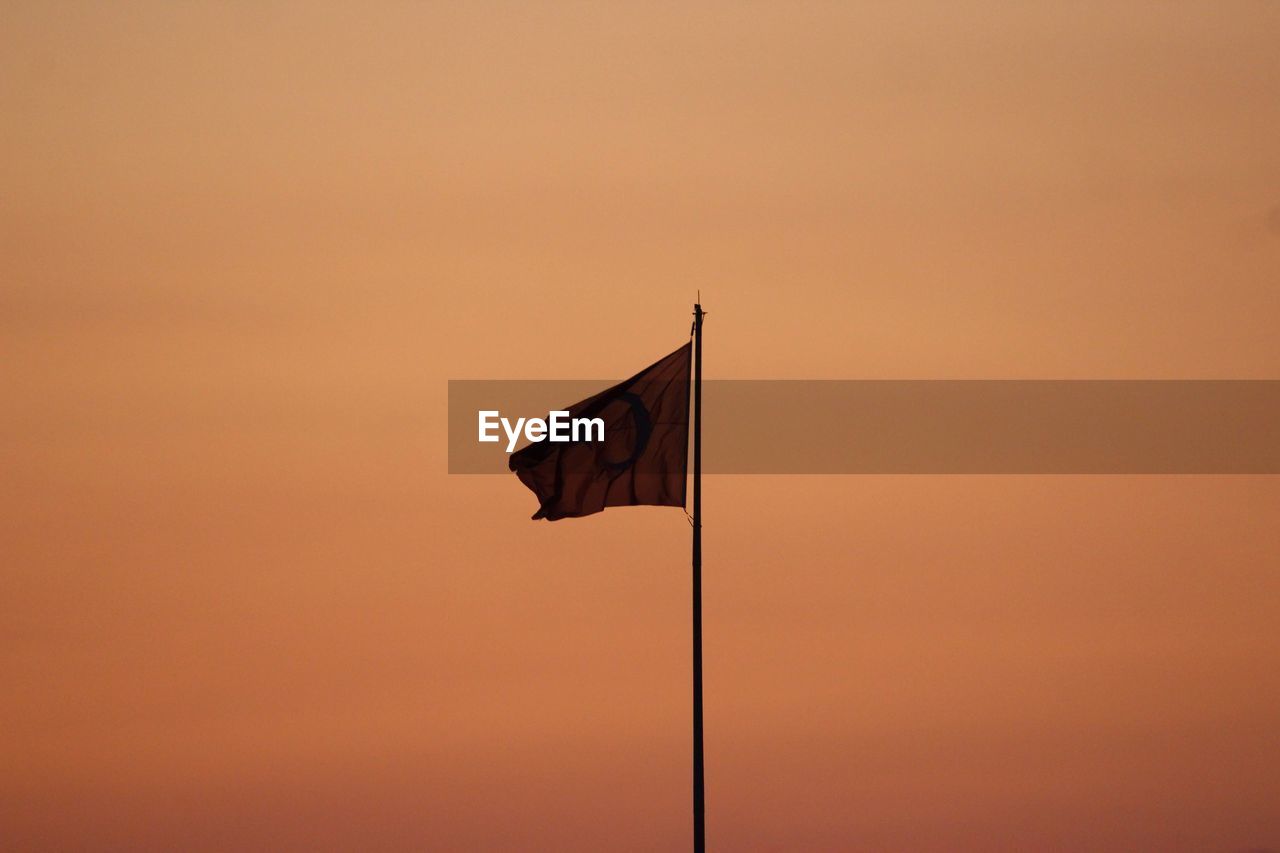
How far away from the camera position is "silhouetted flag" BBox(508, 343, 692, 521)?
34.8m

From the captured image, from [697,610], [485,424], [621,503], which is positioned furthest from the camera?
[485,424]

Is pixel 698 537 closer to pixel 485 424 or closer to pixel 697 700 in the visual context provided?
pixel 697 700

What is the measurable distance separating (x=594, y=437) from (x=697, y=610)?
3.99 meters

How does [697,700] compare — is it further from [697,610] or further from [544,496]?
[544,496]

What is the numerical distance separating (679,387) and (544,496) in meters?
3.24

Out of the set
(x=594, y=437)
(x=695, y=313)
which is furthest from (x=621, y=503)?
(x=695, y=313)

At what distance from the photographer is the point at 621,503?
35.3m

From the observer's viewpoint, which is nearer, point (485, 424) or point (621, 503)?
point (621, 503)

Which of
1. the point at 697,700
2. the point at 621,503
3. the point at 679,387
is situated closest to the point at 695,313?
the point at 679,387

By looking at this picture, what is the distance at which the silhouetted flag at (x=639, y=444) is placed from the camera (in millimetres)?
34812

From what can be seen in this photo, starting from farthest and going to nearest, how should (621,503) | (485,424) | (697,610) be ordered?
(485,424) < (621,503) < (697,610)

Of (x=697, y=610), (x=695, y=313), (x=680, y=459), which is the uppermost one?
(x=695, y=313)

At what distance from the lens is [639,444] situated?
34.8 m

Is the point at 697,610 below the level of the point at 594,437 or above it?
below
